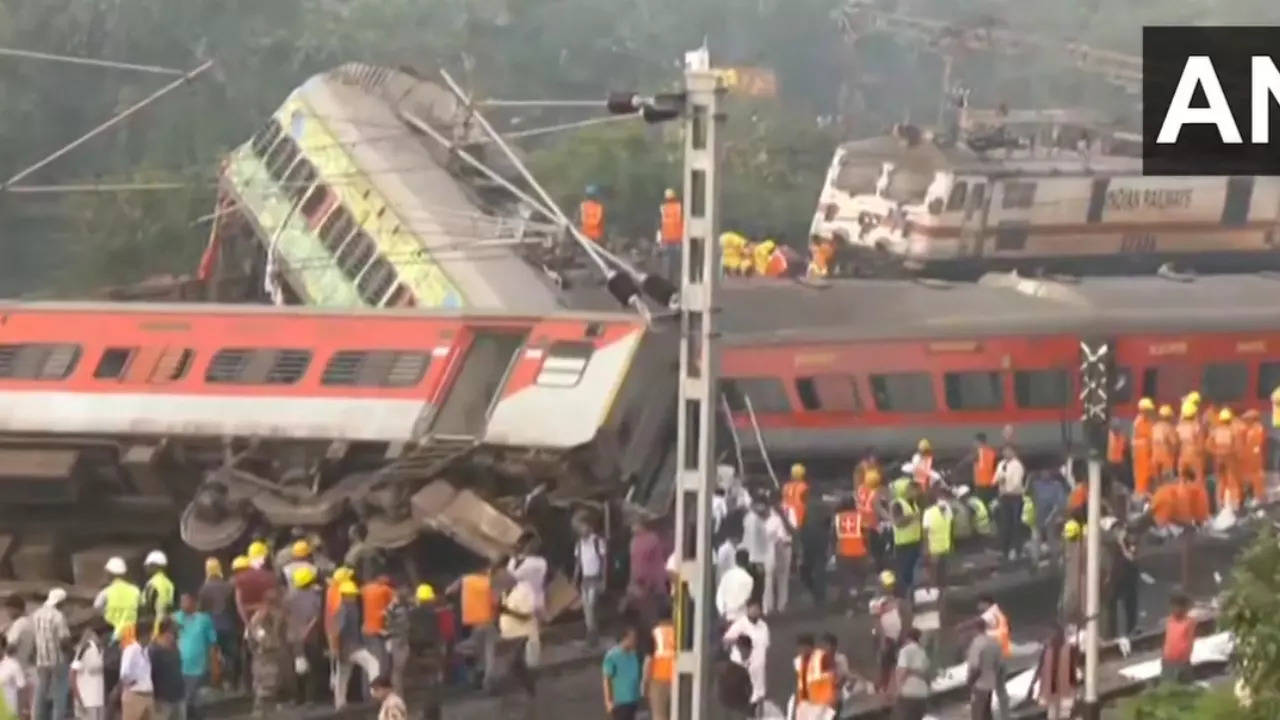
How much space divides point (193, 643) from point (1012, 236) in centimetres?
1060

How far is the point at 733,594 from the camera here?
1323cm

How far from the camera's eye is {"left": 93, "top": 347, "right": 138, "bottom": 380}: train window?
1757 centimetres

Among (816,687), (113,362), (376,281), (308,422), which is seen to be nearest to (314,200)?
(376,281)

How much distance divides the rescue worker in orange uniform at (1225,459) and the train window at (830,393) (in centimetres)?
285

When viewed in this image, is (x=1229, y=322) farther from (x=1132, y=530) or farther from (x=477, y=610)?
(x=477, y=610)

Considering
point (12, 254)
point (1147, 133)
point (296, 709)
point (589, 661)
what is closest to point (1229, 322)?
point (1147, 133)

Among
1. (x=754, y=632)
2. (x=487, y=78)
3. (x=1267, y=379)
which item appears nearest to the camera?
(x=754, y=632)

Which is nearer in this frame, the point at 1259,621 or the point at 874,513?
the point at 1259,621

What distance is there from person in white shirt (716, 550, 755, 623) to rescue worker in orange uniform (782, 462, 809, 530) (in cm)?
185

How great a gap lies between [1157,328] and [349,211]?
22.7ft

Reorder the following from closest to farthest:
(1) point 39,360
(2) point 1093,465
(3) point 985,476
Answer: (2) point 1093,465 → (3) point 985,476 → (1) point 39,360

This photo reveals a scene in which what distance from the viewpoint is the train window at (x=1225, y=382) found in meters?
19.0

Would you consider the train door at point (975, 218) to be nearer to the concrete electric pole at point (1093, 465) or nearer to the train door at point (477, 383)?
the train door at point (477, 383)

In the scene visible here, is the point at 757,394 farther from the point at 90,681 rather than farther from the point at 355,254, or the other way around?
the point at 90,681
